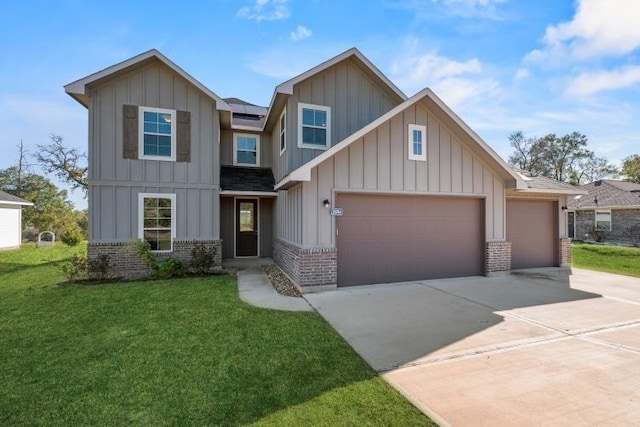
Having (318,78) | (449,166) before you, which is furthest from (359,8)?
(449,166)

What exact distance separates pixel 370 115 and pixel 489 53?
Answer: 4.31 m

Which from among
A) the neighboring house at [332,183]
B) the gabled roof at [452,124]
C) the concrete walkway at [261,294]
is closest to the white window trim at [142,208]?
the neighboring house at [332,183]

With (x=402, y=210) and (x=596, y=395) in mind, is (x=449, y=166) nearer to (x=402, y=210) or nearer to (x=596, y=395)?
(x=402, y=210)

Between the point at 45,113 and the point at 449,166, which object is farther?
the point at 45,113

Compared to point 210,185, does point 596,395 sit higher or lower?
lower

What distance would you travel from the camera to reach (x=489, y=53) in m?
10.3

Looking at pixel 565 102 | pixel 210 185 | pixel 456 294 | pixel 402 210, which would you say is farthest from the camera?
pixel 565 102

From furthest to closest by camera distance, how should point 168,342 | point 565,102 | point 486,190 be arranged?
point 565,102 → point 486,190 → point 168,342

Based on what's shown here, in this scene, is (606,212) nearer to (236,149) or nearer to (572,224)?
(572,224)

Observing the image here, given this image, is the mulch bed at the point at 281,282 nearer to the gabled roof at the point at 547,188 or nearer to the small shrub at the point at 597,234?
the gabled roof at the point at 547,188

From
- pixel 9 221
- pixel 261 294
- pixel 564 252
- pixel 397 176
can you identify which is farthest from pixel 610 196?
pixel 9 221

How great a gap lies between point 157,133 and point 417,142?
7.73 m

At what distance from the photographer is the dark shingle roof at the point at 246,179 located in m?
11.0

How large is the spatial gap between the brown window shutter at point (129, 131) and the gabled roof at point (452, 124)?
472cm
